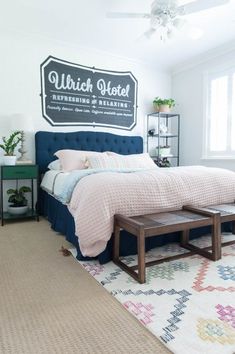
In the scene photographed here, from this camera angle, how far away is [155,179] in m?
2.23

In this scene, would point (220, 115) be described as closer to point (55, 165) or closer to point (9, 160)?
point (55, 165)

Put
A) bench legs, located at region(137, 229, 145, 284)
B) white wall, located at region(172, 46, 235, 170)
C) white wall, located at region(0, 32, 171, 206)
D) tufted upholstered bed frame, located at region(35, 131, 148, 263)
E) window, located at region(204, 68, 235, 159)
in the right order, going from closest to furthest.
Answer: bench legs, located at region(137, 229, 145, 284) → tufted upholstered bed frame, located at region(35, 131, 148, 263) → white wall, located at region(0, 32, 171, 206) → window, located at region(204, 68, 235, 159) → white wall, located at region(172, 46, 235, 170)

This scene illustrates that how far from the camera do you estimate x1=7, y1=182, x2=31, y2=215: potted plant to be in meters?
3.39

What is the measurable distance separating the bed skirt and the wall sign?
131cm

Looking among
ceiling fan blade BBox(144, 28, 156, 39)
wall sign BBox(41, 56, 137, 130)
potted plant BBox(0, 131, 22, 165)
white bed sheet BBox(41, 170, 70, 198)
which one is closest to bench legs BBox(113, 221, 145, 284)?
white bed sheet BBox(41, 170, 70, 198)

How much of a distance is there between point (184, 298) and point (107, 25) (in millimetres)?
3171

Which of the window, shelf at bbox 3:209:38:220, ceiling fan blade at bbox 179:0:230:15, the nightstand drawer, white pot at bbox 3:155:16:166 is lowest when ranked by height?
shelf at bbox 3:209:38:220

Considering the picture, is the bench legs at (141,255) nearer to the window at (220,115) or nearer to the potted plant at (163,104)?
the window at (220,115)

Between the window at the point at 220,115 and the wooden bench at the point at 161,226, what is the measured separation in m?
2.22

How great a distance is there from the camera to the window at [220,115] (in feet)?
13.1

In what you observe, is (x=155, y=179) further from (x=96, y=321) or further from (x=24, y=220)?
(x=24, y=220)

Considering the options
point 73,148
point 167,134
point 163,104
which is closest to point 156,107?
point 163,104

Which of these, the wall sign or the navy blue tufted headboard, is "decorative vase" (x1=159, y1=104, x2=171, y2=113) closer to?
the wall sign

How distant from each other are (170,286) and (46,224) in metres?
2.02
